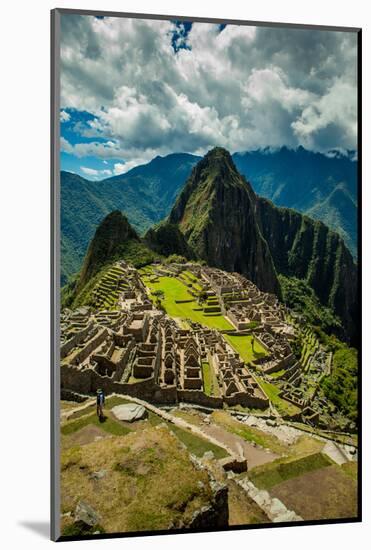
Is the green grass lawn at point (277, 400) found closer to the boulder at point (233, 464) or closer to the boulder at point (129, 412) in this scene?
the boulder at point (233, 464)

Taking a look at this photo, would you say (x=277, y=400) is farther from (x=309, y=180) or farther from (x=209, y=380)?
(x=309, y=180)

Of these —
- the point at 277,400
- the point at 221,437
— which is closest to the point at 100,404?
the point at 221,437

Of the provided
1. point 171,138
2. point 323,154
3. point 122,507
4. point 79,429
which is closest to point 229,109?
point 171,138

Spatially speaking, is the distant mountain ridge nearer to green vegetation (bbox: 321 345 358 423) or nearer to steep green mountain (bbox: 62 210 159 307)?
steep green mountain (bbox: 62 210 159 307)

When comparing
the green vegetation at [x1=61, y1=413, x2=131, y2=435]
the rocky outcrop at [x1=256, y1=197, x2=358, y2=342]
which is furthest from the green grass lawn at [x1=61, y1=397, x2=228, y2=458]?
the rocky outcrop at [x1=256, y1=197, x2=358, y2=342]

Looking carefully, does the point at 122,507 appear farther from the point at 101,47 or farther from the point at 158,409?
the point at 101,47

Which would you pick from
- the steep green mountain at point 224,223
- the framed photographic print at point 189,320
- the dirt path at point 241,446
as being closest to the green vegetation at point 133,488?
the framed photographic print at point 189,320
